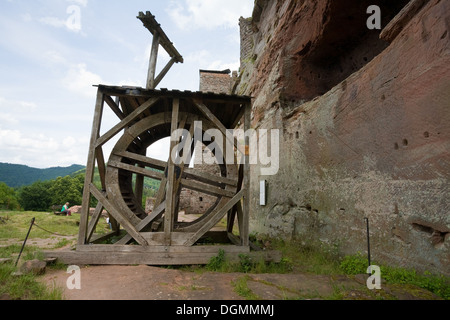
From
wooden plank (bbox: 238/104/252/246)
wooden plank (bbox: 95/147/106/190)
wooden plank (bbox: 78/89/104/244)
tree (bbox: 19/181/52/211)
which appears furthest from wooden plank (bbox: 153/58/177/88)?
tree (bbox: 19/181/52/211)

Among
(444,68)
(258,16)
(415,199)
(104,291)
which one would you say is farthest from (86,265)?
(258,16)

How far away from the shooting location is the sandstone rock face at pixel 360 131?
10.2ft

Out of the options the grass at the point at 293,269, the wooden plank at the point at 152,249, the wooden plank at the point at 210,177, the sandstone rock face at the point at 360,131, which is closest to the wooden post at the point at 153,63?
the wooden plank at the point at 210,177

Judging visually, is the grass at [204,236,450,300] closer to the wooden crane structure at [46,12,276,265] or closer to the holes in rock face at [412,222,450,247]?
the wooden crane structure at [46,12,276,265]

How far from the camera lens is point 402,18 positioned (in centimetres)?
359

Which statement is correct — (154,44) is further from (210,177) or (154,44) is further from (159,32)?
(210,177)

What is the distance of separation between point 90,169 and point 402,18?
5.96 metres

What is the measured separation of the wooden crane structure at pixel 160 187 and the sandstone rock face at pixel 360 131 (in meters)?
1.76

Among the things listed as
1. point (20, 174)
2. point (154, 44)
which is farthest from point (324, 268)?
point (20, 174)

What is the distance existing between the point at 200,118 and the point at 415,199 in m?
4.25

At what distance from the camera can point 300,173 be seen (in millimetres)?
6129

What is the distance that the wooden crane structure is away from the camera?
4273mm

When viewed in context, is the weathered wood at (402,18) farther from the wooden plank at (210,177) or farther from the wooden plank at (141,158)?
the wooden plank at (141,158)

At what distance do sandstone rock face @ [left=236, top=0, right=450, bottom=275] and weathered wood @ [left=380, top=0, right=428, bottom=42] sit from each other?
14 centimetres
